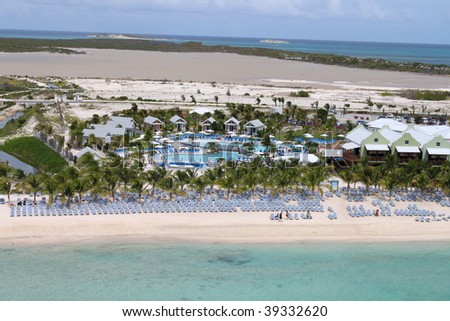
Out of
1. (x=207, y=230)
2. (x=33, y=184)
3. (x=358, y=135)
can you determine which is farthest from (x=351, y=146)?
(x=33, y=184)

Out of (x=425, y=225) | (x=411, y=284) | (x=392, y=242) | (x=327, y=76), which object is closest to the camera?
(x=411, y=284)

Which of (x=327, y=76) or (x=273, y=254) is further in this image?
(x=327, y=76)

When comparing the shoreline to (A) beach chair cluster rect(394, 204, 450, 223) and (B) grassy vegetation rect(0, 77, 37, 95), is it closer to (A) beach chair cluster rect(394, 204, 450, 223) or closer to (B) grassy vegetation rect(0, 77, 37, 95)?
(A) beach chair cluster rect(394, 204, 450, 223)

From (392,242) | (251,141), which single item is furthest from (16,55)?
(392,242)

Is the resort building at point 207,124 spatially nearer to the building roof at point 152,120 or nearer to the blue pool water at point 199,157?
the building roof at point 152,120

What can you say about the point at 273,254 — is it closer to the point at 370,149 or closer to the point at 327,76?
the point at 370,149

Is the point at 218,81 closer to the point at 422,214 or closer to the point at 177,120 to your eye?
the point at 177,120

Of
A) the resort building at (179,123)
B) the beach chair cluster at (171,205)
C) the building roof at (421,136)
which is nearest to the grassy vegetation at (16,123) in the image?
the resort building at (179,123)
